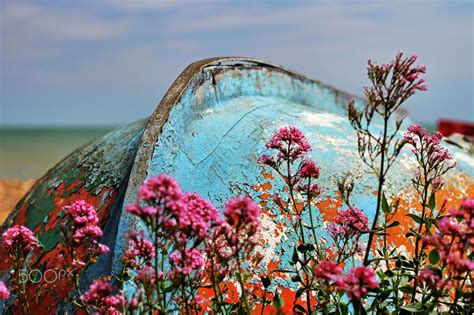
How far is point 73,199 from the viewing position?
2939mm

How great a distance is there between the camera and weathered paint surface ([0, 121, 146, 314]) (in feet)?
8.16

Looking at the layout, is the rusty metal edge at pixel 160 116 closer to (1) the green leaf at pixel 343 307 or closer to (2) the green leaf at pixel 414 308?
(1) the green leaf at pixel 343 307

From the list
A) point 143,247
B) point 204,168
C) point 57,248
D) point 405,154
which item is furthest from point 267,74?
point 143,247

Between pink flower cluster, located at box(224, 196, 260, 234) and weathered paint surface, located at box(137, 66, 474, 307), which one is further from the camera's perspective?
weathered paint surface, located at box(137, 66, 474, 307)

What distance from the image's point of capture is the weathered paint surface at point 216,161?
97.1 inches

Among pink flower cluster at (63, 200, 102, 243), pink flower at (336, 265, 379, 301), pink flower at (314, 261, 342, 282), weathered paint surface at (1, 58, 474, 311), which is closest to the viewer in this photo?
pink flower at (336, 265, 379, 301)

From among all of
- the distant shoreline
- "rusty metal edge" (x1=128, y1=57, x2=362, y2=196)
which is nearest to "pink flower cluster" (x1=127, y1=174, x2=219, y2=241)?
"rusty metal edge" (x1=128, y1=57, x2=362, y2=196)

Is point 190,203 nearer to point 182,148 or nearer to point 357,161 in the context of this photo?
point 182,148

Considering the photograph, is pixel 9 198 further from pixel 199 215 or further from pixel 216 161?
pixel 199 215

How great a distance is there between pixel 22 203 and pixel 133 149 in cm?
121

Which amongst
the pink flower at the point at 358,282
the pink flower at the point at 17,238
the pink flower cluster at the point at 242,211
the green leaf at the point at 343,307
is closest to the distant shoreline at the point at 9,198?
the pink flower at the point at 17,238

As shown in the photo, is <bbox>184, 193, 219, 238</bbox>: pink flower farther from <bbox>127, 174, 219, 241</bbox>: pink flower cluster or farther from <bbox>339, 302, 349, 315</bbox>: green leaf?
<bbox>339, 302, 349, 315</bbox>: green leaf

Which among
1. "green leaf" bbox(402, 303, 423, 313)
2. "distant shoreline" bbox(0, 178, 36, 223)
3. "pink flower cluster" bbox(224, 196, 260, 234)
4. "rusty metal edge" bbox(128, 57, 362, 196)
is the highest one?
"rusty metal edge" bbox(128, 57, 362, 196)

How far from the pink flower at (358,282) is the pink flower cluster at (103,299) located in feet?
1.83
